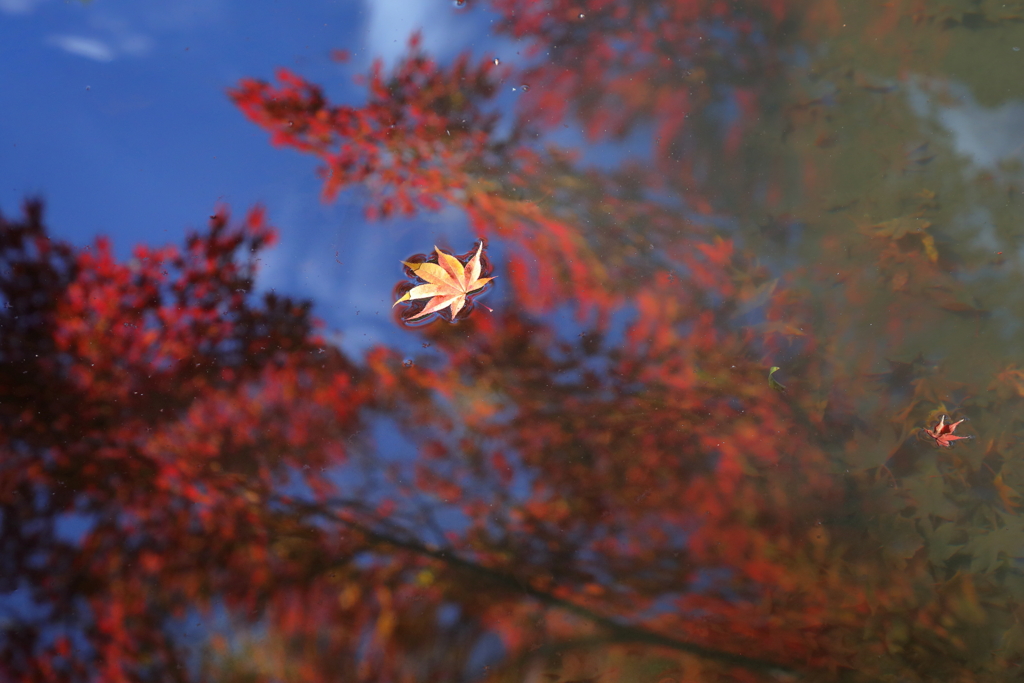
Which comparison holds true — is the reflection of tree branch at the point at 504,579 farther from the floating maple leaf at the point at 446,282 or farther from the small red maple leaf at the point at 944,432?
the small red maple leaf at the point at 944,432

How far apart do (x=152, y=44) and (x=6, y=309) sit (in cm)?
93

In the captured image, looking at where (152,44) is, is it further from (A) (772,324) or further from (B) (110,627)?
(A) (772,324)

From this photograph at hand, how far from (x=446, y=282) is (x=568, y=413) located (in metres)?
0.56

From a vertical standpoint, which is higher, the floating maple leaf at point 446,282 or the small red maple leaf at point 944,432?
the floating maple leaf at point 446,282

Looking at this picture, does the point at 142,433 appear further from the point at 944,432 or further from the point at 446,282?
the point at 944,432

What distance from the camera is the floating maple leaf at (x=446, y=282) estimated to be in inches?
69.6

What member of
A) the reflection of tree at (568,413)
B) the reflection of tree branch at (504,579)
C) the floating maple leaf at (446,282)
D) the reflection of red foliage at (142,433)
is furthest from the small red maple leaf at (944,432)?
the reflection of red foliage at (142,433)

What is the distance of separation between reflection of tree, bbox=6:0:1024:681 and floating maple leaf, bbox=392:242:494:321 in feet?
0.25

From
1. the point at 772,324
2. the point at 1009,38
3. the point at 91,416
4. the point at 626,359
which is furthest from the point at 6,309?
the point at 1009,38

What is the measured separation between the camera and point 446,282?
1.79 meters

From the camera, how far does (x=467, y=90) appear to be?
1.76 meters

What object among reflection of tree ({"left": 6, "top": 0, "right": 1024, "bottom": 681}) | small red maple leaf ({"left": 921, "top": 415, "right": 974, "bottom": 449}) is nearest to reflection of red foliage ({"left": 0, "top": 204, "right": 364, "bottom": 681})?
reflection of tree ({"left": 6, "top": 0, "right": 1024, "bottom": 681})

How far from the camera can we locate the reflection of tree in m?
1.77

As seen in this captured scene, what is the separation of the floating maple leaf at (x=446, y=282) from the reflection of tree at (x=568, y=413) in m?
0.08
